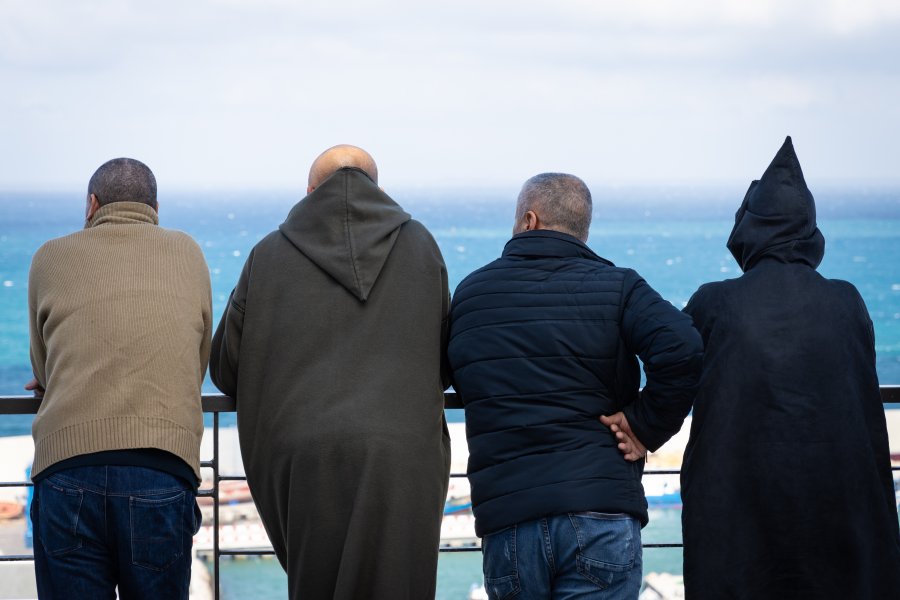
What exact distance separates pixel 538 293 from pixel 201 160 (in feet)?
270

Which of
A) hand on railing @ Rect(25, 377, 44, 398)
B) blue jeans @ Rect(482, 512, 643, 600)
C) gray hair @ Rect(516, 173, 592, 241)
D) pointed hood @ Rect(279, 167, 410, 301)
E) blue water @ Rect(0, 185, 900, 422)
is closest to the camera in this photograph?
blue jeans @ Rect(482, 512, 643, 600)

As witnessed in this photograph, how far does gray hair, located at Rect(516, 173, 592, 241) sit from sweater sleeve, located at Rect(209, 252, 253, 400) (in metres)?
0.67

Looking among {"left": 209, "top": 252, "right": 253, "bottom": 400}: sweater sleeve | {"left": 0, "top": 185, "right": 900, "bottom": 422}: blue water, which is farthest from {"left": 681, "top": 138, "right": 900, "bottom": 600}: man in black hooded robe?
{"left": 0, "top": 185, "right": 900, "bottom": 422}: blue water

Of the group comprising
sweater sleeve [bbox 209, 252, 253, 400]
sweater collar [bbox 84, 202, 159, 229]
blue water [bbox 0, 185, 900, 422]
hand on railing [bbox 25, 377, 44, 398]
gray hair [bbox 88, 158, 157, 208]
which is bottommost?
hand on railing [bbox 25, 377, 44, 398]

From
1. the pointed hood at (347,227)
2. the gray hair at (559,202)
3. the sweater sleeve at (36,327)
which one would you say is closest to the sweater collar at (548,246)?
the gray hair at (559,202)

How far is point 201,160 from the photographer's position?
3231 inches

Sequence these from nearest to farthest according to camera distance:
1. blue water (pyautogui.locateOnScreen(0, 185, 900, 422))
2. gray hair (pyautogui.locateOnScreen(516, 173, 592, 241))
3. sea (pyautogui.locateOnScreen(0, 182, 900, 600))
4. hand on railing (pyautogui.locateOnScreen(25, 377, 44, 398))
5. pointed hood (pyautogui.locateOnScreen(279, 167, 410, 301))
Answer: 1. pointed hood (pyautogui.locateOnScreen(279, 167, 410, 301))
2. gray hair (pyautogui.locateOnScreen(516, 173, 592, 241))
3. hand on railing (pyautogui.locateOnScreen(25, 377, 44, 398))
4. sea (pyautogui.locateOnScreen(0, 182, 900, 600))
5. blue water (pyautogui.locateOnScreen(0, 185, 900, 422))

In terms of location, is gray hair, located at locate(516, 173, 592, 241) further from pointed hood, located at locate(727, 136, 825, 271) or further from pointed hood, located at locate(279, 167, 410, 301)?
pointed hood, located at locate(727, 136, 825, 271)

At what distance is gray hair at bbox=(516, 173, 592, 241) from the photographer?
2.63 metres

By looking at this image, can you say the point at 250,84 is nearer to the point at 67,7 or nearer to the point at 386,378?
the point at 67,7

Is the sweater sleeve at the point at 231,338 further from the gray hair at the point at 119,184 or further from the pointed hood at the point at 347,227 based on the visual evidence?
the gray hair at the point at 119,184

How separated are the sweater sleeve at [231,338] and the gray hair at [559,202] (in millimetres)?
670

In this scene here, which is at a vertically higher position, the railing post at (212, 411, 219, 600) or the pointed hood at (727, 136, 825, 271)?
the pointed hood at (727, 136, 825, 271)

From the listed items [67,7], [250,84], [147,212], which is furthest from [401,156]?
[147,212]
